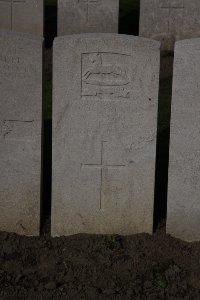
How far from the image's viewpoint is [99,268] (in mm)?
4797

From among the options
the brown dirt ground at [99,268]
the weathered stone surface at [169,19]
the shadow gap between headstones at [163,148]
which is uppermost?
the weathered stone surface at [169,19]

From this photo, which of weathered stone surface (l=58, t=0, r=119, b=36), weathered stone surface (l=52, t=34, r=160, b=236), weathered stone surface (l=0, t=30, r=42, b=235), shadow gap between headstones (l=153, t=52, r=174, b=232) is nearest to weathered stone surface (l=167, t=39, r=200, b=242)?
weathered stone surface (l=52, t=34, r=160, b=236)

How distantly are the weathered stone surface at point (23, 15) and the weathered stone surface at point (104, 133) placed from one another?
19.1 ft

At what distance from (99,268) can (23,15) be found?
6529 mm

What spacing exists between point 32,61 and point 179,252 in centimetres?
164

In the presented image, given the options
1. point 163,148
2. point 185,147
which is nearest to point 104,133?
point 185,147

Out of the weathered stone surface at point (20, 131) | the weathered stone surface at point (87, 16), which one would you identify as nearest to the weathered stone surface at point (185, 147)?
the weathered stone surface at point (20, 131)

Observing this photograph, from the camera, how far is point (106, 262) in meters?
4.86

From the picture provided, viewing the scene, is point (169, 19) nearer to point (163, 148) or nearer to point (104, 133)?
point (163, 148)

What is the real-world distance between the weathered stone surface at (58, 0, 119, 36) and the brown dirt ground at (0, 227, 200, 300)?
595cm

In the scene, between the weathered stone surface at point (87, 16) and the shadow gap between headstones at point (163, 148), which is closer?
the shadow gap between headstones at point (163, 148)

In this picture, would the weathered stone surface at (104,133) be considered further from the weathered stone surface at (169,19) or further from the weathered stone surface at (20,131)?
the weathered stone surface at (169,19)

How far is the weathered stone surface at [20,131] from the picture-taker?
15.8ft

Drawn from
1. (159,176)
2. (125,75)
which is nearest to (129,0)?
(159,176)
